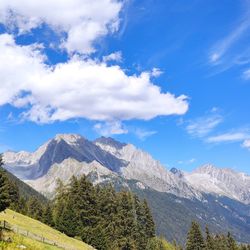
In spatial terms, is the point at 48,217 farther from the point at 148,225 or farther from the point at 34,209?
the point at 148,225

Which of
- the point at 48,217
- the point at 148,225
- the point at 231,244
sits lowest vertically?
the point at 48,217

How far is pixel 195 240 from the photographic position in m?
118

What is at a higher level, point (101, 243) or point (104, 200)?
point (104, 200)

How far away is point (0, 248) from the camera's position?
984 inches

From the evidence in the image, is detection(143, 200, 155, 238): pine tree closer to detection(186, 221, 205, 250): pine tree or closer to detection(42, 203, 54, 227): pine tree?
detection(186, 221, 205, 250): pine tree

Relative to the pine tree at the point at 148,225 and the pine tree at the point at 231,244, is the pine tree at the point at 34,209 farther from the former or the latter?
the pine tree at the point at 231,244

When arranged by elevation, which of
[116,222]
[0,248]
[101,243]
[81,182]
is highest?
[81,182]

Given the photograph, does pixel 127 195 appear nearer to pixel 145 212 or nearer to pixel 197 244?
A: pixel 145 212

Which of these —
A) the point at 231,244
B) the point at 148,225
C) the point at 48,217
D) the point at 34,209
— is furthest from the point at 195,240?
the point at 34,209

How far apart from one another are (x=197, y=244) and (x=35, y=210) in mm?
48358

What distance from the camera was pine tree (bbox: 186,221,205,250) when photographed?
4616 inches

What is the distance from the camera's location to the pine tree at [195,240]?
117 meters

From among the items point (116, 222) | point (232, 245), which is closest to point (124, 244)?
point (116, 222)

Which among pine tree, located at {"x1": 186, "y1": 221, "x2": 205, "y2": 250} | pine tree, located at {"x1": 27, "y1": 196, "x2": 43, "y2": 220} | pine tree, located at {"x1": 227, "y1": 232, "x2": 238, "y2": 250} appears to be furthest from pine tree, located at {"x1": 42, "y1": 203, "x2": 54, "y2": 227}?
pine tree, located at {"x1": 227, "y1": 232, "x2": 238, "y2": 250}
